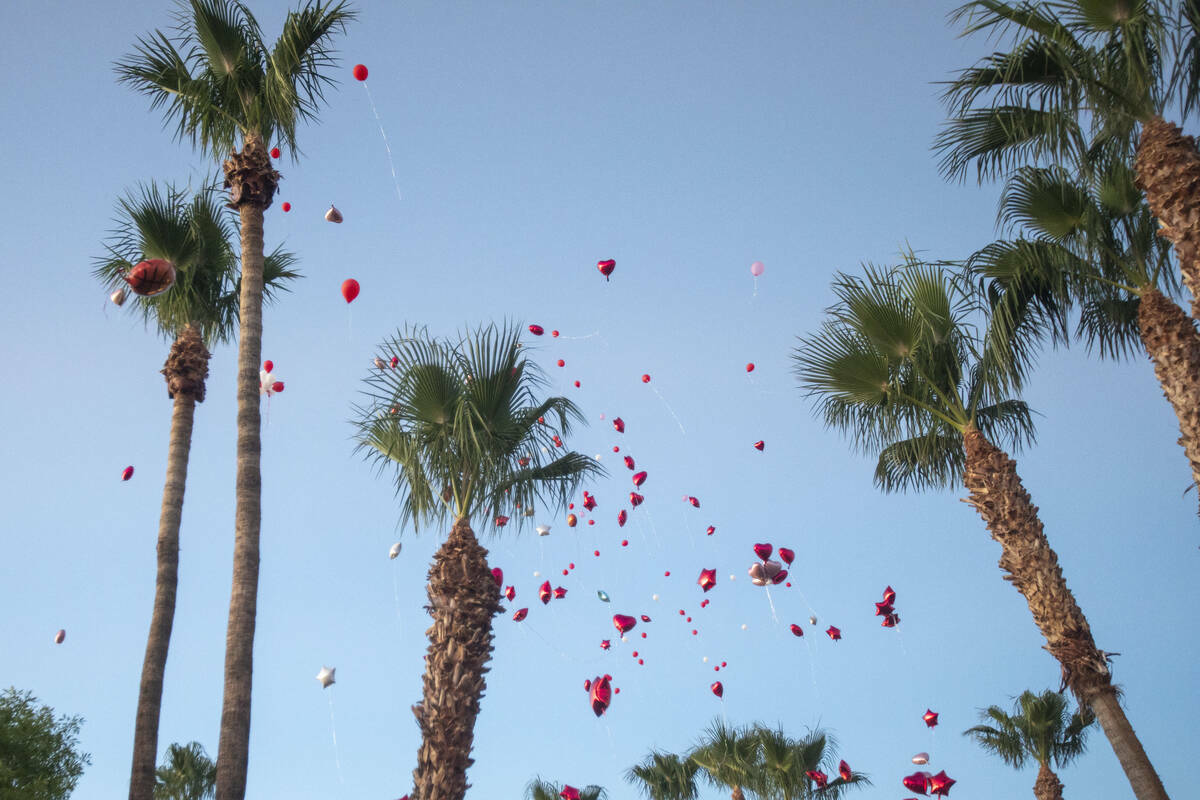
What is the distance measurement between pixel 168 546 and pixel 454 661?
3.84 meters

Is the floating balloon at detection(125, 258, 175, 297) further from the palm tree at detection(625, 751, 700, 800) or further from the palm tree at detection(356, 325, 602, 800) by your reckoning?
the palm tree at detection(625, 751, 700, 800)

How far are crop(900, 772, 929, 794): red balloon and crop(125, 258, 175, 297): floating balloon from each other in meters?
14.3

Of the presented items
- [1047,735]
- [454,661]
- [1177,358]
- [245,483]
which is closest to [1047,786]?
[1047,735]

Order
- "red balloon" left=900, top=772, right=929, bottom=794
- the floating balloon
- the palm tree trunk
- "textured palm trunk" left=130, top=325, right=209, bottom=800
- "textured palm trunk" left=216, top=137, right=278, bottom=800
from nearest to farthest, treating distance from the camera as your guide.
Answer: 1. "textured palm trunk" left=216, top=137, right=278, bottom=800
2. the palm tree trunk
3. "textured palm trunk" left=130, top=325, right=209, bottom=800
4. the floating balloon
5. "red balloon" left=900, top=772, right=929, bottom=794

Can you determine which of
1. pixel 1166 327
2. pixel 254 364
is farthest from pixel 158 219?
pixel 1166 327

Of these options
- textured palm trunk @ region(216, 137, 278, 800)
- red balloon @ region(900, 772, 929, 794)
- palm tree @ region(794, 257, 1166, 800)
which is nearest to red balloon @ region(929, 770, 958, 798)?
red balloon @ region(900, 772, 929, 794)

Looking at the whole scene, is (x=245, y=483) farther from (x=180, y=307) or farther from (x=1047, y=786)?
(x=1047, y=786)

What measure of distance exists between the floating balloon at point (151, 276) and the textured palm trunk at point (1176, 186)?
32.6 ft

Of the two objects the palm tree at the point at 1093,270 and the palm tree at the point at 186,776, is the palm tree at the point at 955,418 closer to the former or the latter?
the palm tree at the point at 1093,270

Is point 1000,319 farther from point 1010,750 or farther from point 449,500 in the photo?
point 1010,750

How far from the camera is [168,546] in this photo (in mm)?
10406

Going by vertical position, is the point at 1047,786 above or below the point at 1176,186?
below

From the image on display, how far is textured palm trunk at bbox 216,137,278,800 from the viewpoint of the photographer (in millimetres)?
7918

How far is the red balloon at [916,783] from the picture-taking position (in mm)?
16281
